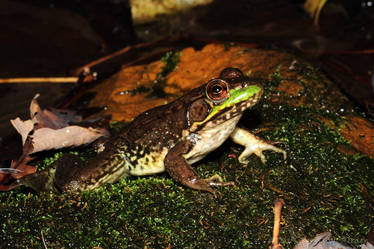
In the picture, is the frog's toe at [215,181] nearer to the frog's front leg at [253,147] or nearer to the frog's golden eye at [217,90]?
the frog's front leg at [253,147]

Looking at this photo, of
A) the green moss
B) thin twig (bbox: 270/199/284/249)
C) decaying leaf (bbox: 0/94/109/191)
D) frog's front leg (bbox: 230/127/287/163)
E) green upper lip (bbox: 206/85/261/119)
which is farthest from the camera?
decaying leaf (bbox: 0/94/109/191)

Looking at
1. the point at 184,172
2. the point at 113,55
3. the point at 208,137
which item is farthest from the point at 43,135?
the point at 113,55

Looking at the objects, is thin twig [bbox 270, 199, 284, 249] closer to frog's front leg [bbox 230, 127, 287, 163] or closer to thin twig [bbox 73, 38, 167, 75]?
frog's front leg [bbox 230, 127, 287, 163]

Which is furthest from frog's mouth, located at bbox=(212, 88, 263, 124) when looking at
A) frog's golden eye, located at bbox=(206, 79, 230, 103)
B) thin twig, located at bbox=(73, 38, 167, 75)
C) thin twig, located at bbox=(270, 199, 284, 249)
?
thin twig, located at bbox=(73, 38, 167, 75)

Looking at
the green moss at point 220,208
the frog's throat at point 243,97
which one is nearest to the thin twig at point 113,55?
the green moss at point 220,208

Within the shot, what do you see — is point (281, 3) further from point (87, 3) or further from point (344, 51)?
point (87, 3)

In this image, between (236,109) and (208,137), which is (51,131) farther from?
(236,109)
